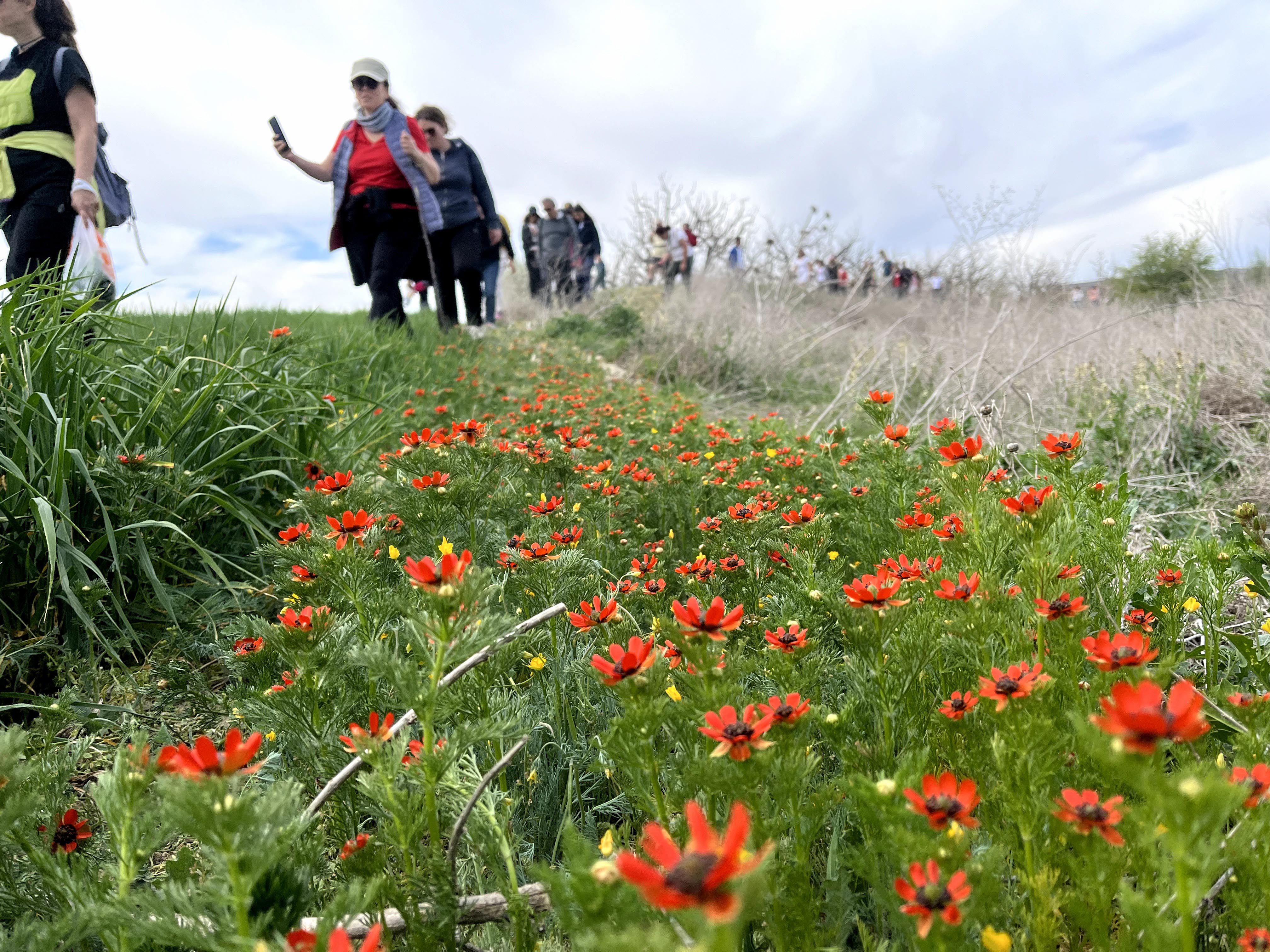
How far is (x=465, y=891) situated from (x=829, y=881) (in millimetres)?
567

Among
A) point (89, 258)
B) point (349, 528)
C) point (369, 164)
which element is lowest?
point (349, 528)

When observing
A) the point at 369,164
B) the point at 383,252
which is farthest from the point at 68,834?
the point at 369,164

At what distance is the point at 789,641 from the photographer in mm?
1247

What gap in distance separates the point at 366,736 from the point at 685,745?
1.59 ft

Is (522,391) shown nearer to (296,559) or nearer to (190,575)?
(190,575)

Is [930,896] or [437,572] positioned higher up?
[437,572]

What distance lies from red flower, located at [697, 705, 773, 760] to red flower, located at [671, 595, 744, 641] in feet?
0.45

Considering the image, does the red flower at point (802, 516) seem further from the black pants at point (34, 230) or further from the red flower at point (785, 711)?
the black pants at point (34, 230)

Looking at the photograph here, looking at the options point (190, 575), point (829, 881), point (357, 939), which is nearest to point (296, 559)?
point (190, 575)

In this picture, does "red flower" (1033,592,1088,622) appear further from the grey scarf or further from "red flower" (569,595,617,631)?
the grey scarf

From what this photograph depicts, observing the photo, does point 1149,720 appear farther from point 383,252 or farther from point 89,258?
point 383,252

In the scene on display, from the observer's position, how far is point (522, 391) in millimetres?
5992

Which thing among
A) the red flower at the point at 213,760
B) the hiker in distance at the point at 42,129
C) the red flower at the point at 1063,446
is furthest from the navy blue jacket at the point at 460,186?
the red flower at the point at 213,760

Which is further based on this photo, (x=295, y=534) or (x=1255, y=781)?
(x=295, y=534)
